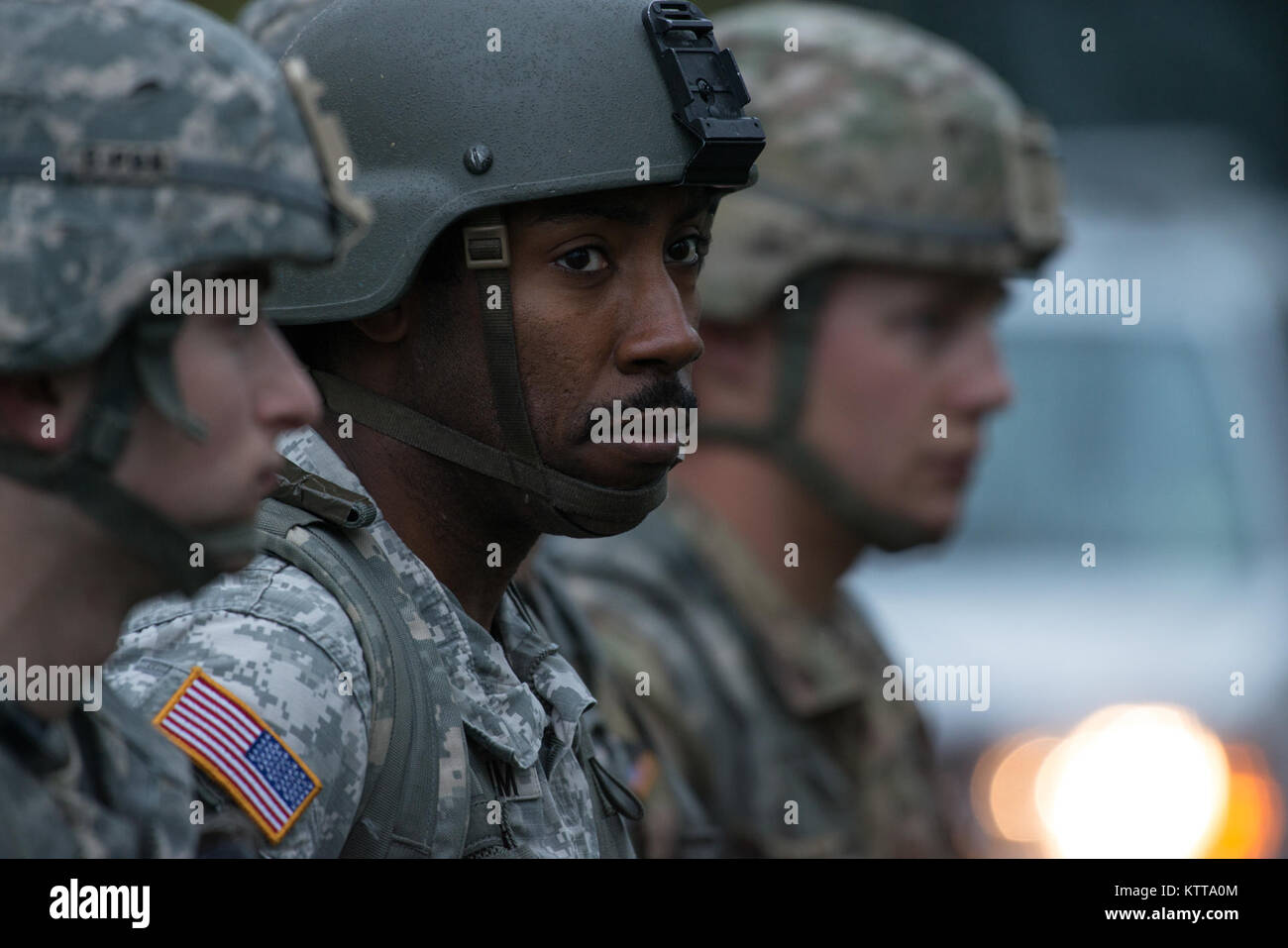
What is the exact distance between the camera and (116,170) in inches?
84.4

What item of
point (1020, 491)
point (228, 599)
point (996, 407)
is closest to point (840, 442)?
point (996, 407)

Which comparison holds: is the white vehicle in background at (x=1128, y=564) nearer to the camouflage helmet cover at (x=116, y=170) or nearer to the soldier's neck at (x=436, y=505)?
the soldier's neck at (x=436, y=505)

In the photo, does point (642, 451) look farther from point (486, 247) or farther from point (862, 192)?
point (862, 192)

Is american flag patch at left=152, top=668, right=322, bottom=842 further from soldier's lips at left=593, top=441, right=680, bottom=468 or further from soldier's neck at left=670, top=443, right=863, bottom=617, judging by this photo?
soldier's neck at left=670, top=443, right=863, bottom=617

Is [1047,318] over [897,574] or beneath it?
over

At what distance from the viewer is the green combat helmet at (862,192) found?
600 cm

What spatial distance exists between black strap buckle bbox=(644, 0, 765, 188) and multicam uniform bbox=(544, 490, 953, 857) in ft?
6.78

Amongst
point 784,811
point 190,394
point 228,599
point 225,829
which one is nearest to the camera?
point 190,394

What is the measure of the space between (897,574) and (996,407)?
5.01 ft

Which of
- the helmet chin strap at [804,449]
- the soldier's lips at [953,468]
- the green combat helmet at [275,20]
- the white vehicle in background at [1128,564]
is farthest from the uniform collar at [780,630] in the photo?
the green combat helmet at [275,20]

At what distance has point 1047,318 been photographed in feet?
25.8

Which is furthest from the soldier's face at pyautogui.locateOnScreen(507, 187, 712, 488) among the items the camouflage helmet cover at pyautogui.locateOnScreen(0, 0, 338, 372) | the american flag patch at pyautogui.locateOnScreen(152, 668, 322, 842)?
the camouflage helmet cover at pyautogui.locateOnScreen(0, 0, 338, 372)

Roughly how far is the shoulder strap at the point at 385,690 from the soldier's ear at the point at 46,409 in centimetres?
74

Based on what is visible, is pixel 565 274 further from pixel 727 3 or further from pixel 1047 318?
pixel 727 3
